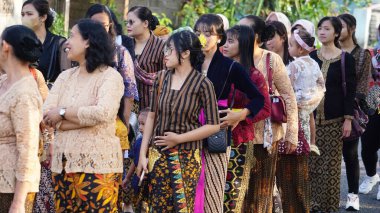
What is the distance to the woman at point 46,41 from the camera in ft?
27.2

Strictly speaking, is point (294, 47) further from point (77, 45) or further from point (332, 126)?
point (77, 45)

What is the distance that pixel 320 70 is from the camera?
31.8ft

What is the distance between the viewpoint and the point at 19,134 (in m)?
5.72

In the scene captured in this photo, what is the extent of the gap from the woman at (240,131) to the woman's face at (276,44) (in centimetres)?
104

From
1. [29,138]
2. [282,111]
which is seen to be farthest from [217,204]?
[29,138]

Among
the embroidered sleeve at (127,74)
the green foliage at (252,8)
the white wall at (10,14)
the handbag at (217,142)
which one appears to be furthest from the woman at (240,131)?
the green foliage at (252,8)

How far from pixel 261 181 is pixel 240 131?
739mm

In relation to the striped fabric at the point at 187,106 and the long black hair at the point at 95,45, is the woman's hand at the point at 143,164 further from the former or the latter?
the long black hair at the point at 95,45

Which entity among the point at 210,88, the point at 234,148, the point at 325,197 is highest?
the point at 210,88

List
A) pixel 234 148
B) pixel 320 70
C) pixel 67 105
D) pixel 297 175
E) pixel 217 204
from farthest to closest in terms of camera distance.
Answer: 1. pixel 320 70
2. pixel 297 175
3. pixel 234 148
4. pixel 217 204
5. pixel 67 105

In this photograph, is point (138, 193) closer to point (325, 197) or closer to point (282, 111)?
point (282, 111)

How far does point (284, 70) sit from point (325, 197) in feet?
6.89

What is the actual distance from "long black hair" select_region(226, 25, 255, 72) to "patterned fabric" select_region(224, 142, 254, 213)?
0.66m

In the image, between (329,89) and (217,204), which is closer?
(217,204)
